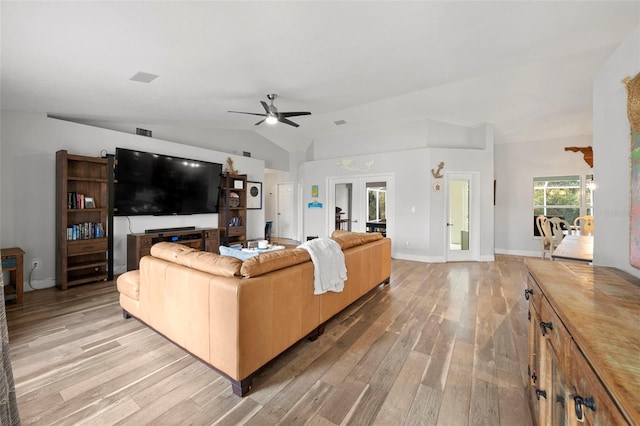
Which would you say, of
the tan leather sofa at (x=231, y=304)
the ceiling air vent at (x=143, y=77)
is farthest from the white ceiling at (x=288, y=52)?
A: the tan leather sofa at (x=231, y=304)

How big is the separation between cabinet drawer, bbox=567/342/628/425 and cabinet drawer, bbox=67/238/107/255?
5183mm

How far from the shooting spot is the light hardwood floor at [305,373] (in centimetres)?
153

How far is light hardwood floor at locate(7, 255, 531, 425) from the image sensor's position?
1.53 meters

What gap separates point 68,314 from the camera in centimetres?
283

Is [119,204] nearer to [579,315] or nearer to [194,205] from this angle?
[194,205]

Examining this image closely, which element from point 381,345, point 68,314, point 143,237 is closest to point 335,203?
point 143,237

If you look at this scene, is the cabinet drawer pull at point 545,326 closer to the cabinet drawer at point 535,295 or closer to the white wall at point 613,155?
the cabinet drawer at point 535,295

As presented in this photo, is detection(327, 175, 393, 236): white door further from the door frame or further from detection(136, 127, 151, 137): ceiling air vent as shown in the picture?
detection(136, 127, 151, 137): ceiling air vent

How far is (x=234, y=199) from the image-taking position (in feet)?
20.6

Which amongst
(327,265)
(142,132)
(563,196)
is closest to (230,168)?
(142,132)

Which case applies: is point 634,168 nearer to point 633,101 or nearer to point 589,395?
point 633,101

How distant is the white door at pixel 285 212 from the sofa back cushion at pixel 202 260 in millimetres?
6566

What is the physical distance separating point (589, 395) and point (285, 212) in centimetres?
861

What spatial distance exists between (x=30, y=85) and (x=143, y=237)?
2.35m
